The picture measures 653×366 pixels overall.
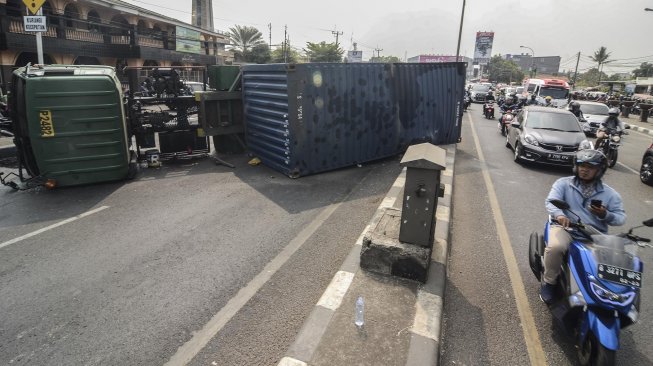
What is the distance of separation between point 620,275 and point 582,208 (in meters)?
0.98

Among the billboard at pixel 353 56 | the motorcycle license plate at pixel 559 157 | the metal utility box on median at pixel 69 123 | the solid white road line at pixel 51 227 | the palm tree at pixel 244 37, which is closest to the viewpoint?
the solid white road line at pixel 51 227

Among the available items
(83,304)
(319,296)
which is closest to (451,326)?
(319,296)

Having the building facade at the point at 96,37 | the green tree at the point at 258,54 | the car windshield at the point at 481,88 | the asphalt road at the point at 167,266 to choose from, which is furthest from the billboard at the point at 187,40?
the asphalt road at the point at 167,266

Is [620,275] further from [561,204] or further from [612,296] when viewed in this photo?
[561,204]

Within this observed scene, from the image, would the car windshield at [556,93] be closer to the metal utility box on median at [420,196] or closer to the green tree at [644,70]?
the metal utility box on median at [420,196]

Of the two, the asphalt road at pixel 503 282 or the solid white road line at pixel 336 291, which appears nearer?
the asphalt road at pixel 503 282

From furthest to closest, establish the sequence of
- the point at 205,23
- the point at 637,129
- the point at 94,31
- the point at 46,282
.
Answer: the point at 205,23, the point at 94,31, the point at 637,129, the point at 46,282

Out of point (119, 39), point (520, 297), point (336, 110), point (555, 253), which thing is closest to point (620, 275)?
point (555, 253)

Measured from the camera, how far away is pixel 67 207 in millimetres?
6703

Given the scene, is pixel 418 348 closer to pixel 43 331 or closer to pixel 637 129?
pixel 43 331

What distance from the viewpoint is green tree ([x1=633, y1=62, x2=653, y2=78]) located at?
92.9 meters

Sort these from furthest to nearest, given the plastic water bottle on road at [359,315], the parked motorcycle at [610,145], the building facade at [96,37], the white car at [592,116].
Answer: the building facade at [96,37]
the white car at [592,116]
the parked motorcycle at [610,145]
the plastic water bottle on road at [359,315]

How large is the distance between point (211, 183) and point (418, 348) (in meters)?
6.31

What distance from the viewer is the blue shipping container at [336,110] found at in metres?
8.30
